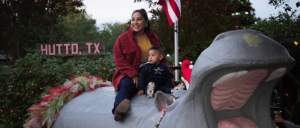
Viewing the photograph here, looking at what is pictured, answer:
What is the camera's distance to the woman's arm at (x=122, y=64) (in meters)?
2.44

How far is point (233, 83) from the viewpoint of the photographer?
1.06 m

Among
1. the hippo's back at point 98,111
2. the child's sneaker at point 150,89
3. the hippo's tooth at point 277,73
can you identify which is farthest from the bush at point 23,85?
the hippo's tooth at point 277,73

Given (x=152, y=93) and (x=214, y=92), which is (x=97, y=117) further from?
(x=214, y=92)

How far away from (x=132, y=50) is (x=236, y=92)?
5.11 ft

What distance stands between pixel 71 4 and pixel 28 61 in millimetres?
4294

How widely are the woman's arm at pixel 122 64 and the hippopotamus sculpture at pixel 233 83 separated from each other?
0.79 metres

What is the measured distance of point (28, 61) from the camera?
14.5 feet

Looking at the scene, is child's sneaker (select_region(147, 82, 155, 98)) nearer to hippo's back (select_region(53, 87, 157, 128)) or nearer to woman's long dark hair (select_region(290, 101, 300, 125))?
hippo's back (select_region(53, 87, 157, 128))

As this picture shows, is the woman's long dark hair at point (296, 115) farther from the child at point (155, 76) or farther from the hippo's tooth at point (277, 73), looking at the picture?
the hippo's tooth at point (277, 73)

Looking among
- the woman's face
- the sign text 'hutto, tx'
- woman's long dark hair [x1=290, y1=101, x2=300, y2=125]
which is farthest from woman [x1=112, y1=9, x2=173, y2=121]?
the sign text 'hutto, tx'

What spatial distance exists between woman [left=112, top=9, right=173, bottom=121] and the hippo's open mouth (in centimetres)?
124

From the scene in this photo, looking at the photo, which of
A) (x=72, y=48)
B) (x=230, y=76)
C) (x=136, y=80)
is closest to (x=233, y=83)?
(x=230, y=76)

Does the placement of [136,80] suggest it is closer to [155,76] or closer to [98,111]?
[155,76]

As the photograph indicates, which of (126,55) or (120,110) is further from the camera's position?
(126,55)
